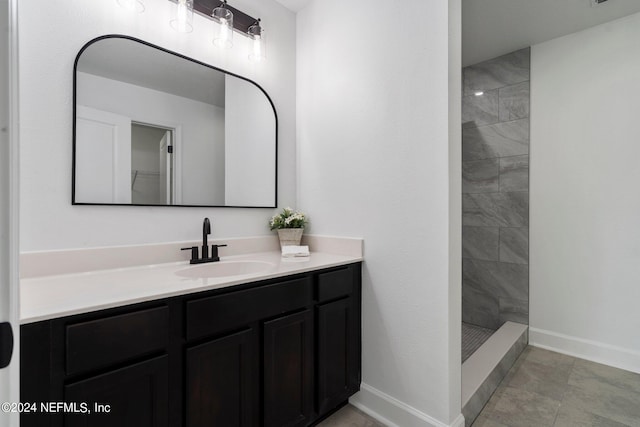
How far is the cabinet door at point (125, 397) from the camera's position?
0.81 metres

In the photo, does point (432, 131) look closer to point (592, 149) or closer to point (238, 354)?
point (238, 354)

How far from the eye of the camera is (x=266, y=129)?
2.00m

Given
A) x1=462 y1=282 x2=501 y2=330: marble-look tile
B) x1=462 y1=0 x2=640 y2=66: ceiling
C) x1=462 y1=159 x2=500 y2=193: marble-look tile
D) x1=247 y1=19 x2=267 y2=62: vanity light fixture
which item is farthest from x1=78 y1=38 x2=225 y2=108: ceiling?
x1=462 y1=282 x2=501 y2=330: marble-look tile

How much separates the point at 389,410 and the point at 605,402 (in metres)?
1.29

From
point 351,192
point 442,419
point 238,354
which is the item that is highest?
point 351,192

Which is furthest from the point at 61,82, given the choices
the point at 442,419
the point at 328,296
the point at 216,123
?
the point at 442,419

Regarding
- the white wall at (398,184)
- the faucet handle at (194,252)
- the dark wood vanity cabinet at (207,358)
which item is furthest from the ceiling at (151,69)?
the dark wood vanity cabinet at (207,358)

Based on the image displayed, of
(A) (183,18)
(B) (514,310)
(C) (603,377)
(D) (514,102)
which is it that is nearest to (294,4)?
(A) (183,18)

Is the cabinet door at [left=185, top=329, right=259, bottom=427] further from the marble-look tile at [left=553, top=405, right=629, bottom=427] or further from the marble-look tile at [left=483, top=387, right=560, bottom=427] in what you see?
the marble-look tile at [left=553, top=405, right=629, bottom=427]

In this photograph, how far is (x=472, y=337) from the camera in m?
2.51

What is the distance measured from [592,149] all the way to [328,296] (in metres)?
2.33

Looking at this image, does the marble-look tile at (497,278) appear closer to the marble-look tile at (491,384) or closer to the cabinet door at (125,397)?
the marble-look tile at (491,384)

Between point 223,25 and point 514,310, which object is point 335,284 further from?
point 514,310

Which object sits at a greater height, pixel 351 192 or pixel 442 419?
pixel 351 192
